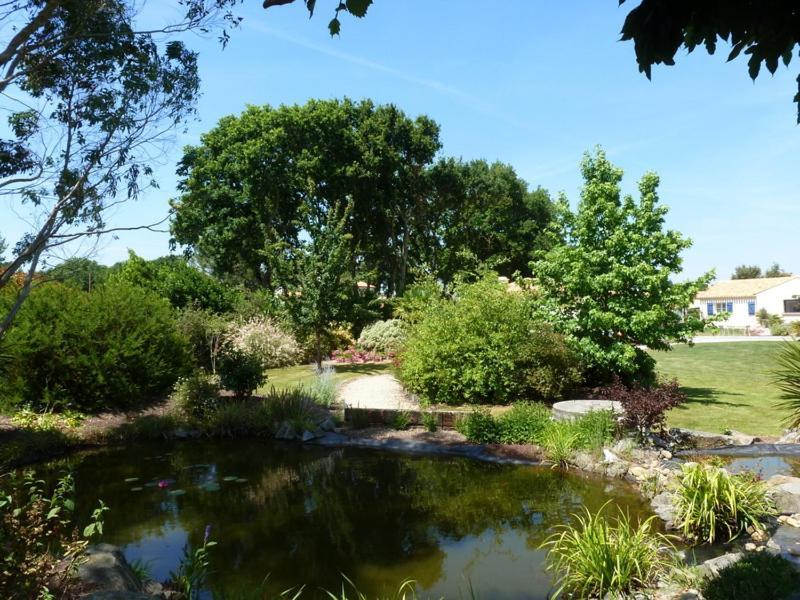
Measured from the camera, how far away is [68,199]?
35.4 feet

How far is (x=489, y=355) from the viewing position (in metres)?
13.4

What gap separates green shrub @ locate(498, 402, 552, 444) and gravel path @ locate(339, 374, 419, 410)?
160 inches

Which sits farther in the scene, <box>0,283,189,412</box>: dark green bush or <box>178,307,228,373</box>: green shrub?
<box>178,307,228,373</box>: green shrub

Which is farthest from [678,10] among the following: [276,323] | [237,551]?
[276,323]

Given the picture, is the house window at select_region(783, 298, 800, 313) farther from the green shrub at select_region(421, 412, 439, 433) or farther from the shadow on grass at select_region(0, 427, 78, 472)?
the shadow on grass at select_region(0, 427, 78, 472)

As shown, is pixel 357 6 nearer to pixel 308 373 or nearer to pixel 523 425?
pixel 523 425

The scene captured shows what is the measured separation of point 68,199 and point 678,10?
11368mm

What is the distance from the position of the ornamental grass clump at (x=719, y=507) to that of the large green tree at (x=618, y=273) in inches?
250

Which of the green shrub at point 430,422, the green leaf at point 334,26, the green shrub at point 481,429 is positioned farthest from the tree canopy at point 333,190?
the green leaf at point 334,26

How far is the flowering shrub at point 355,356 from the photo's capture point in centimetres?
2427

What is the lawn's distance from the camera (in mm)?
19017

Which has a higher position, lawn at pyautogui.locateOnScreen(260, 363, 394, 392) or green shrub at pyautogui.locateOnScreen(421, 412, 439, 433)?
lawn at pyautogui.locateOnScreen(260, 363, 394, 392)

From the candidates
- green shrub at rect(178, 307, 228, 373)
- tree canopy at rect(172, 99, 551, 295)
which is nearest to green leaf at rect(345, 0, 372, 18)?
green shrub at rect(178, 307, 228, 373)

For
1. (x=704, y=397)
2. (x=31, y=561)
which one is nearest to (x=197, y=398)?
(x=31, y=561)
